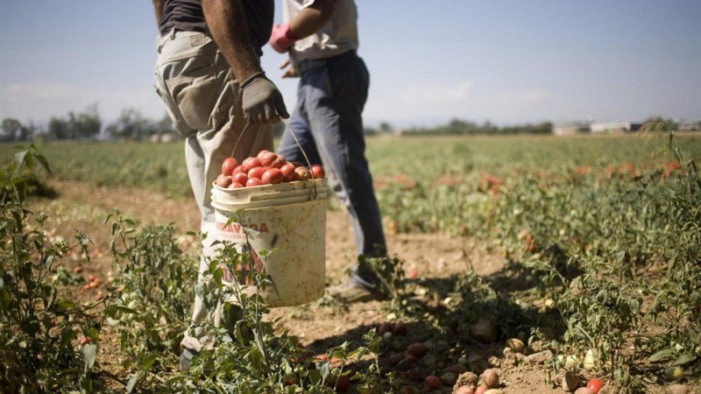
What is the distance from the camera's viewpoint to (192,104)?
2.15 m

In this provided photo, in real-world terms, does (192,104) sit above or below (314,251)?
above

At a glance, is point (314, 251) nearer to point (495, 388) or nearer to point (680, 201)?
point (495, 388)

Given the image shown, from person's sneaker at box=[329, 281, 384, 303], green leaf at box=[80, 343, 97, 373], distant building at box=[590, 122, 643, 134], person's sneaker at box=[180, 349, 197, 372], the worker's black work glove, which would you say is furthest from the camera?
person's sneaker at box=[329, 281, 384, 303]

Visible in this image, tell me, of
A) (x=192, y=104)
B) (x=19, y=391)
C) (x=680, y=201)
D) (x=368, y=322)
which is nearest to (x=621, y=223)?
(x=680, y=201)

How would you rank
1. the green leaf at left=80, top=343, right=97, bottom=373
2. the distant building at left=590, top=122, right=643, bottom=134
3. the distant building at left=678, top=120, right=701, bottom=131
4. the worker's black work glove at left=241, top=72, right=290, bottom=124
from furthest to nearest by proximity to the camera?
the distant building at left=590, top=122, right=643, bottom=134, the distant building at left=678, top=120, right=701, bottom=131, the worker's black work glove at left=241, top=72, right=290, bottom=124, the green leaf at left=80, top=343, right=97, bottom=373

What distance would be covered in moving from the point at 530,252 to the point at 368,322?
1.32m

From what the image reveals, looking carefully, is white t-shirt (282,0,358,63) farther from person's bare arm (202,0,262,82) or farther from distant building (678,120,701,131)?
distant building (678,120,701,131)

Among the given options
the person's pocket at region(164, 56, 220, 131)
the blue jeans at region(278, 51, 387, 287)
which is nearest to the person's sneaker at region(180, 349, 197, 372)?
the person's pocket at region(164, 56, 220, 131)

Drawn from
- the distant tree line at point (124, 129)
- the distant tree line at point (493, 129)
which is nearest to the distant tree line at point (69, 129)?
the distant tree line at point (124, 129)

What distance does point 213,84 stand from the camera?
215 cm

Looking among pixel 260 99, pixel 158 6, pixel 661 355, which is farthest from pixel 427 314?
pixel 158 6

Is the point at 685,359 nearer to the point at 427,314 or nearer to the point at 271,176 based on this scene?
the point at 427,314

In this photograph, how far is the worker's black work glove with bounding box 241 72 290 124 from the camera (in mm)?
1988

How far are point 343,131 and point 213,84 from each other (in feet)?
3.14
